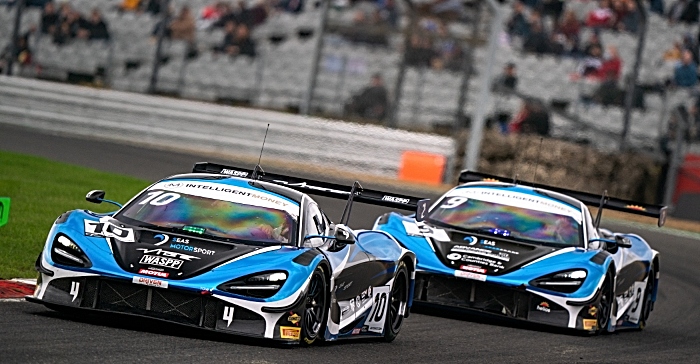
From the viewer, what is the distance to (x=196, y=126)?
2898 centimetres

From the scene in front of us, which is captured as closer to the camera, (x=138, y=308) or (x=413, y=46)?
(x=138, y=308)

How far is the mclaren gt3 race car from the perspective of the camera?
37.0 ft

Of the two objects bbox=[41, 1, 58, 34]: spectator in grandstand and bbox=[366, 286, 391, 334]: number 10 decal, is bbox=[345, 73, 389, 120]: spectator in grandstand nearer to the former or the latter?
bbox=[41, 1, 58, 34]: spectator in grandstand

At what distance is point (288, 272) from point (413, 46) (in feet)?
65.3

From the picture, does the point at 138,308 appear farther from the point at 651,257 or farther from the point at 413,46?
the point at 413,46

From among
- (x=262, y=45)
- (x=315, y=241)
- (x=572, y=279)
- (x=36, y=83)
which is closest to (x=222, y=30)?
(x=262, y=45)

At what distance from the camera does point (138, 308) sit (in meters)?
7.68

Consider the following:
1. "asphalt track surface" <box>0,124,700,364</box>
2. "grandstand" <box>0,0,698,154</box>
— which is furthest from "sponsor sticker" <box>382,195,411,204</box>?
"grandstand" <box>0,0,698,154</box>

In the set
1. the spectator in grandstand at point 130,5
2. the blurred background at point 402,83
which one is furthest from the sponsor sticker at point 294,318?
the spectator in grandstand at point 130,5

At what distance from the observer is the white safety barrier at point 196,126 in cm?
2805

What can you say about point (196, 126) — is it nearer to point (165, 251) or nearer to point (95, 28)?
point (95, 28)

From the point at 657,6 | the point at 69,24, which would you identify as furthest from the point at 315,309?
the point at 69,24

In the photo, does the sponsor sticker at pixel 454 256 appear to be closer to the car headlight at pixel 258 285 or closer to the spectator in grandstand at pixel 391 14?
the car headlight at pixel 258 285

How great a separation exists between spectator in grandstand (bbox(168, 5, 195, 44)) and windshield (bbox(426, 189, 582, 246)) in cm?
1752
